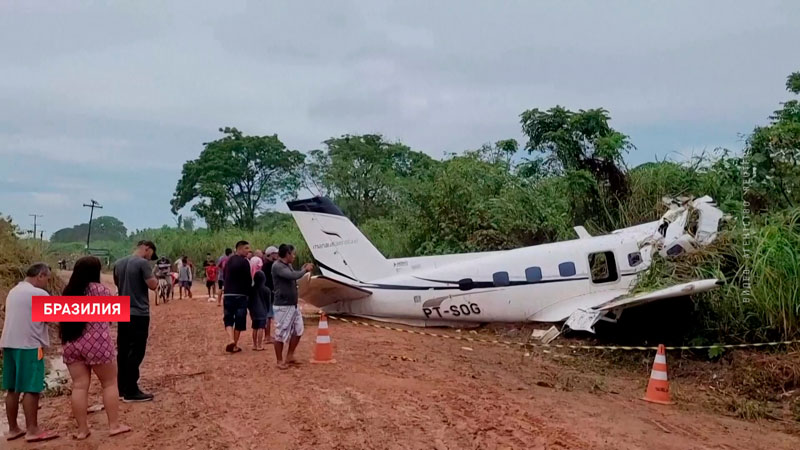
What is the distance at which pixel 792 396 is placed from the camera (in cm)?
808

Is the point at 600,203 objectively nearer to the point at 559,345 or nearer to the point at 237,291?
the point at 559,345

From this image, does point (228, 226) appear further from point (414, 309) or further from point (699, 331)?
point (699, 331)

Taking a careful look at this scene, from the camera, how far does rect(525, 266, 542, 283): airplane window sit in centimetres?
1276

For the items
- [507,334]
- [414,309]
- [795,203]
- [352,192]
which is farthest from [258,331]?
[352,192]

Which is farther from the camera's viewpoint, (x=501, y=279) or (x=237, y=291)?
(x=501, y=279)

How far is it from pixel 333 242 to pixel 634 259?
6246 millimetres

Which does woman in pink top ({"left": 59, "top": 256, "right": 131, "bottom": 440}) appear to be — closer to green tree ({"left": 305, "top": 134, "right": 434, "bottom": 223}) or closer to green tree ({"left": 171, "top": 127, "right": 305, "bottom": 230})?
green tree ({"left": 305, "top": 134, "right": 434, "bottom": 223})

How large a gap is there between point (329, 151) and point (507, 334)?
102ft

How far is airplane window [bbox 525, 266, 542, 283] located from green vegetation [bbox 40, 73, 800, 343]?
1900 mm

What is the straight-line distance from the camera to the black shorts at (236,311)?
33.9ft

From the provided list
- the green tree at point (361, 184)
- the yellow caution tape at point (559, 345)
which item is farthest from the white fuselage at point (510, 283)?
the green tree at point (361, 184)

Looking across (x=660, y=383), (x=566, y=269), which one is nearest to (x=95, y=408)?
(x=660, y=383)

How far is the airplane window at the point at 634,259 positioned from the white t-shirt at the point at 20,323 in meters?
9.88

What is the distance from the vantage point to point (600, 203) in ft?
57.5
